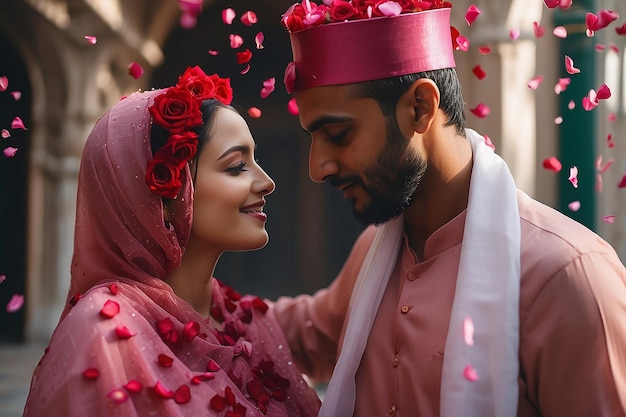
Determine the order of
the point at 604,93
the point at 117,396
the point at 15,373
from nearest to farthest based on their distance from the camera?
the point at 117,396, the point at 604,93, the point at 15,373

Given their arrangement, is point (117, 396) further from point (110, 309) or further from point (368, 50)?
point (368, 50)

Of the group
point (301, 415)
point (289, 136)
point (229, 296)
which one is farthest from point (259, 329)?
point (289, 136)

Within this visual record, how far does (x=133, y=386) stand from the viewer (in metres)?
2.19

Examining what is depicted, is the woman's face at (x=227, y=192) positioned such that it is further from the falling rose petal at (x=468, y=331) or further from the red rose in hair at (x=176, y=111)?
the falling rose petal at (x=468, y=331)

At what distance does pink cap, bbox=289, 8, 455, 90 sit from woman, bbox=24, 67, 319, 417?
389 mm

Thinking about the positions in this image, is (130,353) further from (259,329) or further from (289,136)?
(289,136)

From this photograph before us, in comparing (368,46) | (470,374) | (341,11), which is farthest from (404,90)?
(470,374)

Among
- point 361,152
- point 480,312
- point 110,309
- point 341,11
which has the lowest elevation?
point 480,312

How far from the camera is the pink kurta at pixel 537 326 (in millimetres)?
2070

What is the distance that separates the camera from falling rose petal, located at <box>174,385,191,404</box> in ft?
7.42

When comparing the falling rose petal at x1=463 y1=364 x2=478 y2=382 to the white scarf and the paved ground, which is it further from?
the paved ground

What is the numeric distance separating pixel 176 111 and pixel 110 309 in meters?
0.65

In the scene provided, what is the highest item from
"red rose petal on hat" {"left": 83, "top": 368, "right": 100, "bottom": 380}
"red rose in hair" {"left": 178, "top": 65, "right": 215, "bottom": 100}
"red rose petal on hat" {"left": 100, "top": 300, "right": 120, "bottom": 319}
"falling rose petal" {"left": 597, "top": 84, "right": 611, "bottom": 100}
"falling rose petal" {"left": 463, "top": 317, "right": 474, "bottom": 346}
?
"red rose in hair" {"left": 178, "top": 65, "right": 215, "bottom": 100}

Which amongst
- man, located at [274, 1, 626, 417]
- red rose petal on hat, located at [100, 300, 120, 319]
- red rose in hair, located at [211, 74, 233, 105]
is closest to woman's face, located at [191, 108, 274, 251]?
red rose in hair, located at [211, 74, 233, 105]
